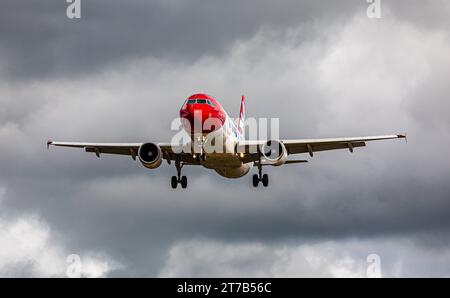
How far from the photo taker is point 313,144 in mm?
63938

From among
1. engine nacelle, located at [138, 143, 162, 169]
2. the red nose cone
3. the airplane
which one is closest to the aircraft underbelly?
the airplane

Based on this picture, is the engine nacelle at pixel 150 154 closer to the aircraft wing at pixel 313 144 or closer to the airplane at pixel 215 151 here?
the airplane at pixel 215 151

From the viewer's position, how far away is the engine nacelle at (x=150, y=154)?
59.4 m

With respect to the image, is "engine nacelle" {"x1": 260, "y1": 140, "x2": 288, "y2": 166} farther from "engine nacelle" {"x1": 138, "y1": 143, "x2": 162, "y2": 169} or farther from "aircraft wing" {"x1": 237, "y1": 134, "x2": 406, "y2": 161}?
"engine nacelle" {"x1": 138, "y1": 143, "x2": 162, "y2": 169}

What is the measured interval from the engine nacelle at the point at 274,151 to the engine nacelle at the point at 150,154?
724 centimetres

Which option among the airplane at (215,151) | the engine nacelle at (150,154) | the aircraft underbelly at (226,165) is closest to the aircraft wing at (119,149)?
the airplane at (215,151)

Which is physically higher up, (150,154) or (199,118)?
(199,118)

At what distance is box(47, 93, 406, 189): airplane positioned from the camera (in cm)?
5638

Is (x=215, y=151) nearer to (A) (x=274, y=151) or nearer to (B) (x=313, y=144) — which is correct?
(A) (x=274, y=151)

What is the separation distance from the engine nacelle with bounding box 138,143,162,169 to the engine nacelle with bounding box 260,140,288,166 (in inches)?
285

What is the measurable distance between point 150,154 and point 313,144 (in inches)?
481

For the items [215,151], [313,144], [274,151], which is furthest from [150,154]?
[313,144]
